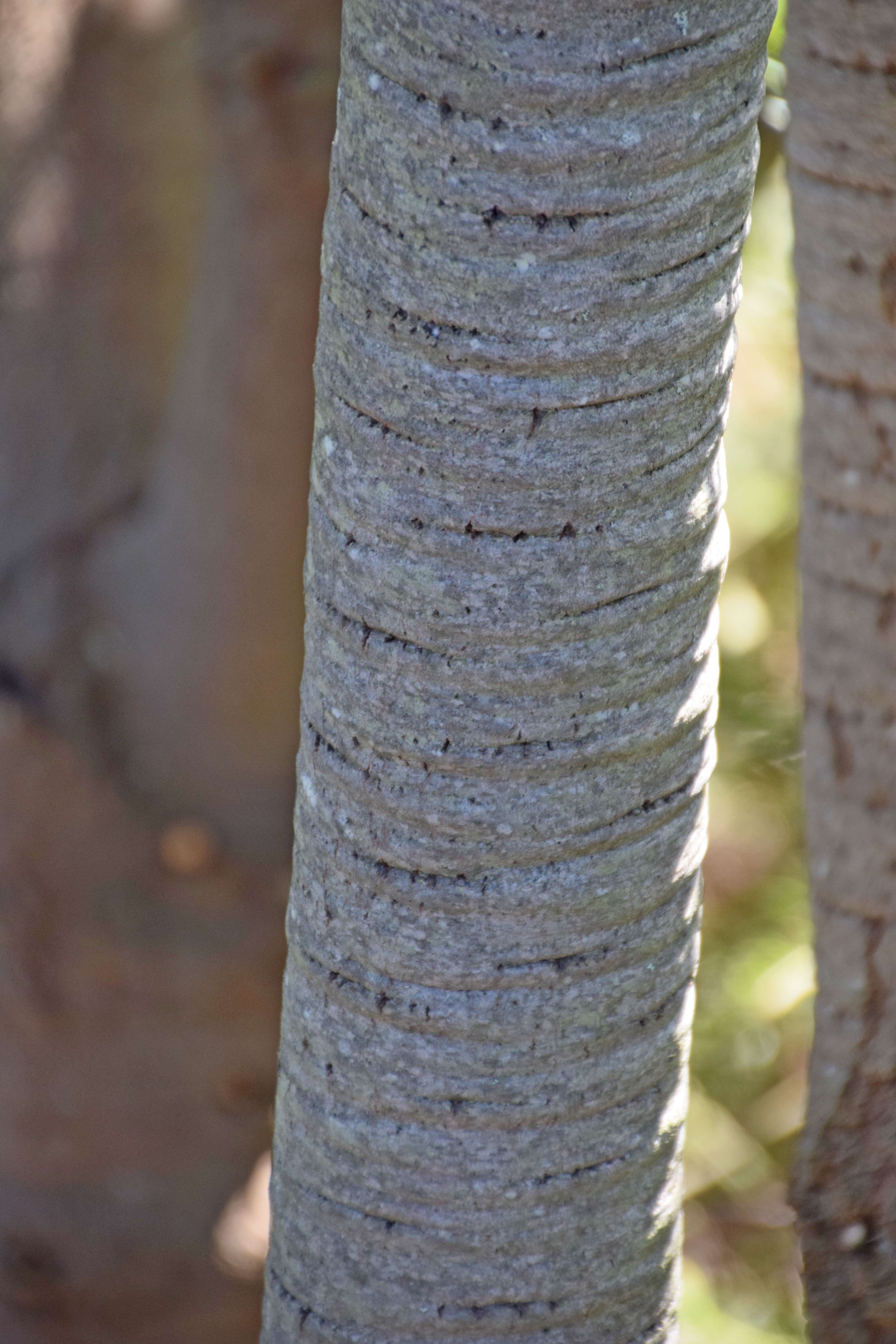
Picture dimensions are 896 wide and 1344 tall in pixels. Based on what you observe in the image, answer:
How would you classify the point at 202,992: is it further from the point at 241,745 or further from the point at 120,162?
the point at 120,162

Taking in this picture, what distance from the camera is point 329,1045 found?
0.92 m

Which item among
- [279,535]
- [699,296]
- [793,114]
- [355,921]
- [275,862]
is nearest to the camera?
[699,296]

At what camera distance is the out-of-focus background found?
202 centimetres

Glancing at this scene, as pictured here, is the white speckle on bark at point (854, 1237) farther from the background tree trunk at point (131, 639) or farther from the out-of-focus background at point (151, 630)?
the background tree trunk at point (131, 639)

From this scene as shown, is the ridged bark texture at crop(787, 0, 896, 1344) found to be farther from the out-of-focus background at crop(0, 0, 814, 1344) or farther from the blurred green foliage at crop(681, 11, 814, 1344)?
the blurred green foliage at crop(681, 11, 814, 1344)

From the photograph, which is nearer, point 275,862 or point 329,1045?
point 329,1045

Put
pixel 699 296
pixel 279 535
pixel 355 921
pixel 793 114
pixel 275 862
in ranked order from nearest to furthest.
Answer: pixel 699 296, pixel 355 921, pixel 793 114, pixel 279 535, pixel 275 862

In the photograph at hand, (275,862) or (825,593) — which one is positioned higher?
(275,862)

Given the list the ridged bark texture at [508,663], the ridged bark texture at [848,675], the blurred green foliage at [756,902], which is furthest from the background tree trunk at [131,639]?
the ridged bark texture at [508,663]

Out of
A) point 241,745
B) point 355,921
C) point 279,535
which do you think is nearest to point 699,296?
point 355,921

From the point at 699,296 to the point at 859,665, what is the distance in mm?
610

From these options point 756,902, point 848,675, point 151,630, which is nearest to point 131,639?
point 151,630

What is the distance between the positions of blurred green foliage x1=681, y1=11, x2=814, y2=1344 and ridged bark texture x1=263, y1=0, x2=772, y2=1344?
1.93m

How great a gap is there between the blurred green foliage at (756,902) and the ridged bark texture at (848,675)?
58.3 inches
